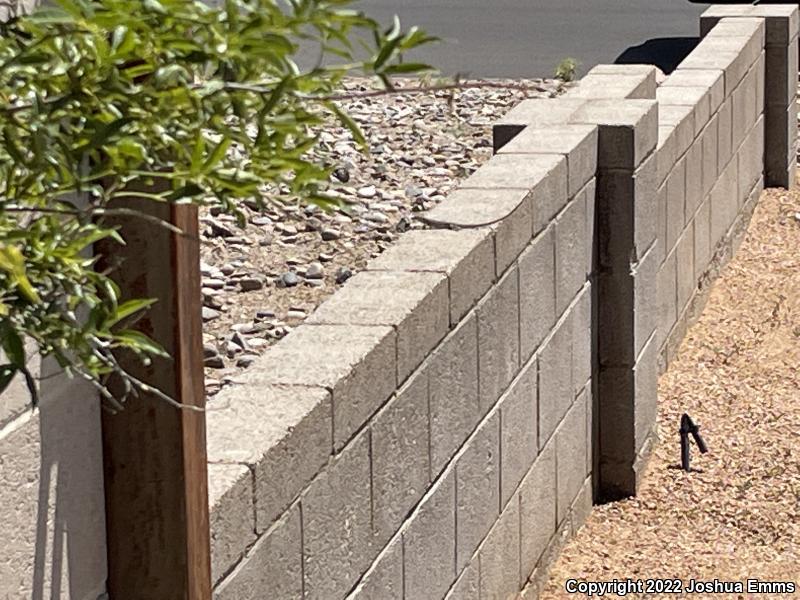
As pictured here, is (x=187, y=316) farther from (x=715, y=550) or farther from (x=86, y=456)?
(x=715, y=550)

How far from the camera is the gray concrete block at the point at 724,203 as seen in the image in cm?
889

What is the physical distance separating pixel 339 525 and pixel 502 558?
1465mm

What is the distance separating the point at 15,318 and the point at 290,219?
7.48 meters

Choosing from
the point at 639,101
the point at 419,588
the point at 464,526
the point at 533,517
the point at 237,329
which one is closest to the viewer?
the point at 419,588

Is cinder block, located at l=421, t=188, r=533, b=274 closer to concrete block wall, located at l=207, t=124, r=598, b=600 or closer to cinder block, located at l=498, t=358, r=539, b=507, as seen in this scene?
concrete block wall, located at l=207, t=124, r=598, b=600

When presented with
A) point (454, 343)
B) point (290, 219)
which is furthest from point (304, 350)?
point (290, 219)

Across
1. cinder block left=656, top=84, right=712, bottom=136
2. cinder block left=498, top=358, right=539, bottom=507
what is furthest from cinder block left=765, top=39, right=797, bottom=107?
cinder block left=498, top=358, right=539, bottom=507

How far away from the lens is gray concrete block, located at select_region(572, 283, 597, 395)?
6020 millimetres

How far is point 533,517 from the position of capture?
18.3 feet

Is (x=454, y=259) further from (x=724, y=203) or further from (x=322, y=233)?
(x=724, y=203)

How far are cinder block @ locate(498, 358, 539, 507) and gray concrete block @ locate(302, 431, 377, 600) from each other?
113cm

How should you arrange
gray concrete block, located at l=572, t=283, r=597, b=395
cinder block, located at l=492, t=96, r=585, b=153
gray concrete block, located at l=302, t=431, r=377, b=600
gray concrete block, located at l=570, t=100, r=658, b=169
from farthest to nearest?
cinder block, located at l=492, t=96, r=585, b=153 → gray concrete block, located at l=570, t=100, r=658, b=169 → gray concrete block, located at l=572, t=283, r=597, b=395 → gray concrete block, located at l=302, t=431, r=377, b=600

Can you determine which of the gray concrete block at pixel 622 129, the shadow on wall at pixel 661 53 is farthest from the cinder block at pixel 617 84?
the shadow on wall at pixel 661 53

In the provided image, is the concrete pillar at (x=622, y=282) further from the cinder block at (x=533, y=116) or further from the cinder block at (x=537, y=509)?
the cinder block at (x=537, y=509)
